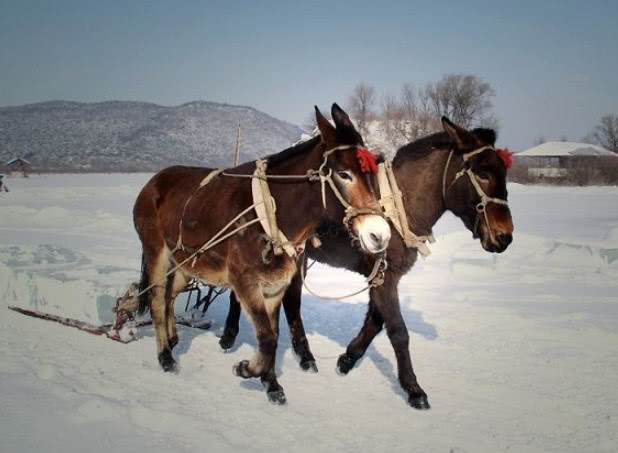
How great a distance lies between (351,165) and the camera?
3.59m

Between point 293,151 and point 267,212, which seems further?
point 293,151

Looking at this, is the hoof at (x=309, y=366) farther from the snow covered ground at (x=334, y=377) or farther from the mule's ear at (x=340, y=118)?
the mule's ear at (x=340, y=118)

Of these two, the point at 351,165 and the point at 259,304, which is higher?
the point at 351,165

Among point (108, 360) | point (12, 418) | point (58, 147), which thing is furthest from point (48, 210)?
point (58, 147)

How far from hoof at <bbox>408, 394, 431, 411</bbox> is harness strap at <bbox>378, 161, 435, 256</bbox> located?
1.21 metres

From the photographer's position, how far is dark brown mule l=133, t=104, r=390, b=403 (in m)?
3.61

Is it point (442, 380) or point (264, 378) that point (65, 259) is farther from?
point (442, 380)

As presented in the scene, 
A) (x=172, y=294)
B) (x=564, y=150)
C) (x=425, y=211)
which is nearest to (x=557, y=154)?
(x=564, y=150)

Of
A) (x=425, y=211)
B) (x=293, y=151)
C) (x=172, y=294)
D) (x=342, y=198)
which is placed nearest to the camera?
(x=342, y=198)

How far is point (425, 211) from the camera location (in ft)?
15.3

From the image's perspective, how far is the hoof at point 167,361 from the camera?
475 centimetres

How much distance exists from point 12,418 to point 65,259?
605cm

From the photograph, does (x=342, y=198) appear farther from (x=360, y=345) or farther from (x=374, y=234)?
(x=360, y=345)

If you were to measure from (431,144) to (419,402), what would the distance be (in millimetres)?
2348
